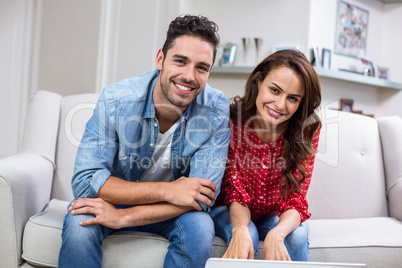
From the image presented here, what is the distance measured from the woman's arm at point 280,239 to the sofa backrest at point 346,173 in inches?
23.1

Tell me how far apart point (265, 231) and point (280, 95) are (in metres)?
0.54

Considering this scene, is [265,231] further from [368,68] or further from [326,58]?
[368,68]

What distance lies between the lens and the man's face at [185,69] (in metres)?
1.54

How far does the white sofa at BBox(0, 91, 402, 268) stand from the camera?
4.98 ft

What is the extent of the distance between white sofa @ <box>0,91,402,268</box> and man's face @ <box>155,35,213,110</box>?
53 centimetres

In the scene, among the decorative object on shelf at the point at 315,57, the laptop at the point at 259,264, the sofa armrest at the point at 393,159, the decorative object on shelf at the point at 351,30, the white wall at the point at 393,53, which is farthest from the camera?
the white wall at the point at 393,53

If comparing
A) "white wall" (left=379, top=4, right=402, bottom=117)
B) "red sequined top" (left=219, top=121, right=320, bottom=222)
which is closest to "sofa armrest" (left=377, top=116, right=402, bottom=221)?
"red sequined top" (left=219, top=121, right=320, bottom=222)

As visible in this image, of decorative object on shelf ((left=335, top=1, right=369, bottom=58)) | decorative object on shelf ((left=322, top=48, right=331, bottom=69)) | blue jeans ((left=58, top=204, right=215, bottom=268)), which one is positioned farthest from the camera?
decorative object on shelf ((left=335, top=1, right=369, bottom=58))

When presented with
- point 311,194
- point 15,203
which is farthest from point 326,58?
point 15,203

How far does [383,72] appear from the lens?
15.8ft

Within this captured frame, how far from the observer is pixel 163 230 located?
1586 millimetres

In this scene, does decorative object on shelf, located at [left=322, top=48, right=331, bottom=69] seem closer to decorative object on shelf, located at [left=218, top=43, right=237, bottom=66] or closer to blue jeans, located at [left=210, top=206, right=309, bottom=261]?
decorative object on shelf, located at [left=218, top=43, right=237, bottom=66]

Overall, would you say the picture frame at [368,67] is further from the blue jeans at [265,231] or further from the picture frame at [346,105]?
the blue jeans at [265,231]

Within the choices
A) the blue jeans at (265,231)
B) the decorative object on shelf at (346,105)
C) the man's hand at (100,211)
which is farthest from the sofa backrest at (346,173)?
the decorative object on shelf at (346,105)
